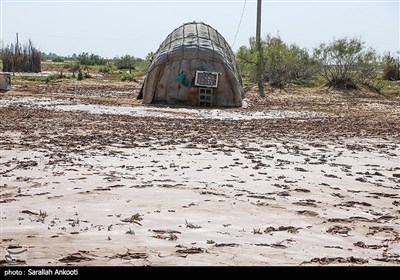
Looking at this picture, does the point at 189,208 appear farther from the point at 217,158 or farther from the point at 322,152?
the point at 322,152

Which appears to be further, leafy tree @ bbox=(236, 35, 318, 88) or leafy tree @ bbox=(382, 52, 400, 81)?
leafy tree @ bbox=(382, 52, 400, 81)

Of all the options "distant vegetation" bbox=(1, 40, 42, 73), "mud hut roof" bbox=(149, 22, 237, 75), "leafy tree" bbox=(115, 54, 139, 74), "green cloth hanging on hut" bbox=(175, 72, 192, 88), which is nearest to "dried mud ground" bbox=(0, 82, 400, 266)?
"green cloth hanging on hut" bbox=(175, 72, 192, 88)

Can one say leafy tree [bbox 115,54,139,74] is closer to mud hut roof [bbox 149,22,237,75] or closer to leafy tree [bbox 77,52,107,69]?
leafy tree [bbox 77,52,107,69]

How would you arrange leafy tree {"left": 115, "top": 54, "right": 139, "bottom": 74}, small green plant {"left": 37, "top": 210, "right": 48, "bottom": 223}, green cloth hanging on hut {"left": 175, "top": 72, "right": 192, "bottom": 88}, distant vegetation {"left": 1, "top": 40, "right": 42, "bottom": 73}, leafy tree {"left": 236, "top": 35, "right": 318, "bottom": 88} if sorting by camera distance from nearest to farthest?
1. small green plant {"left": 37, "top": 210, "right": 48, "bottom": 223}
2. green cloth hanging on hut {"left": 175, "top": 72, "right": 192, "bottom": 88}
3. leafy tree {"left": 236, "top": 35, "right": 318, "bottom": 88}
4. distant vegetation {"left": 1, "top": 40, "right": 42, "bottom": 73}
5. leafy tree {"left": 115, "top": 54, "right": 139, "bottom": 74}

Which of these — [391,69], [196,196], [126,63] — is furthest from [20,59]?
[196,196]

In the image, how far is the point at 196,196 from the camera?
554 cm

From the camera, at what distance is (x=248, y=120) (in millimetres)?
14039

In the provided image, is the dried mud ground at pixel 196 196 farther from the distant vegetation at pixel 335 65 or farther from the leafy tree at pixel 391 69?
the leafy tree at pixel 391 69

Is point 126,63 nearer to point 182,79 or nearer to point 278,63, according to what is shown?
point 278,63

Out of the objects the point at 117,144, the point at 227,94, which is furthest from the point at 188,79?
the point at 117,144

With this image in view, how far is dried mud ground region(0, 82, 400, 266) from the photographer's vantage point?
3826 millimetres

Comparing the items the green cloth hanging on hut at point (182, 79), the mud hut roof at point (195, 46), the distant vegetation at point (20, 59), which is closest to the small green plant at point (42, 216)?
the green cloth hanging on hut at point (182, 79)

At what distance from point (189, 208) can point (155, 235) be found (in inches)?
36.2

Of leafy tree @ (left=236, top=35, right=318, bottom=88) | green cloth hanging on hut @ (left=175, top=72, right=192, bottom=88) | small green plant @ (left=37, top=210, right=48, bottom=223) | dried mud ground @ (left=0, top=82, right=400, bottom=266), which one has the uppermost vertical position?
leafy tree @ (left=236, top=35, right=318, bottom=88)
